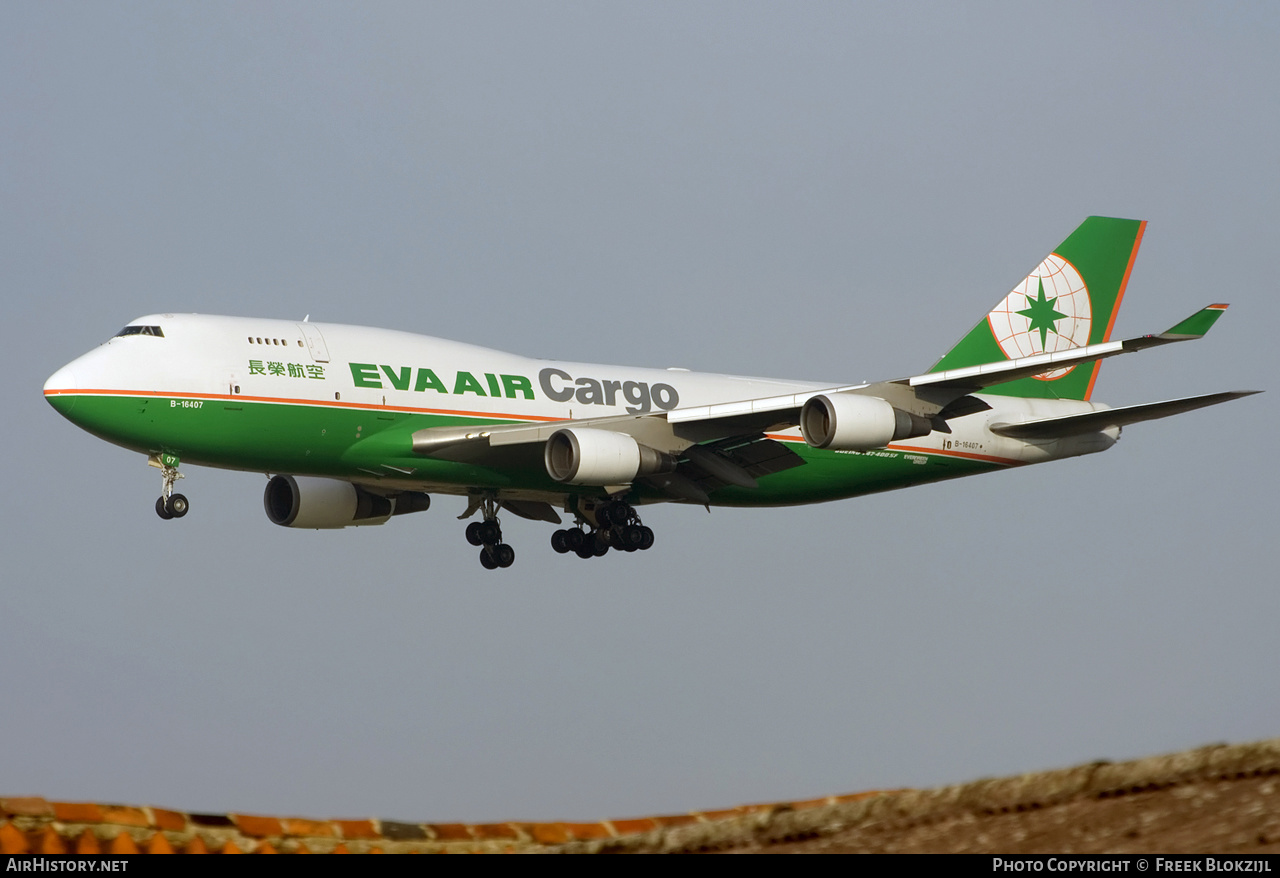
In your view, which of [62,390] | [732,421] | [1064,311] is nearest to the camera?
[62,390]

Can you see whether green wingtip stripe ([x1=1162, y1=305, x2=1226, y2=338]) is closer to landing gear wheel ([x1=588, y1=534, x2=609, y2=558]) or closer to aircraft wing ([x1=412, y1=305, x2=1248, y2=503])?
aircraft wing ([x1=412, y1=305, x2=1248, y2=503])

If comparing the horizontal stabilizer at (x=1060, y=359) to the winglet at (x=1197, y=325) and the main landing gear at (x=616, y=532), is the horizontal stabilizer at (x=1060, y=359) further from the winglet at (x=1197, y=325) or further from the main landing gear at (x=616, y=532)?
the main landing gear at (x=616, y=532)

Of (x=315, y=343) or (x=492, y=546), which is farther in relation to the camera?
(x=492, y=546)

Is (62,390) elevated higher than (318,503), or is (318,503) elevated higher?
(62,390)

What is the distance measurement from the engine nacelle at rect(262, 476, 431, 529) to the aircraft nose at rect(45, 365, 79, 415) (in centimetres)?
801

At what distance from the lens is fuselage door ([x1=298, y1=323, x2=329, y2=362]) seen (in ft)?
114

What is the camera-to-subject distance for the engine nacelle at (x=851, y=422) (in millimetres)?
34469

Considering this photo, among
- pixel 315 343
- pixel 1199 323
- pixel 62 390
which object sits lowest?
pixel 1199 323

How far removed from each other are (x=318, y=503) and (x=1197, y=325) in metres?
21.9

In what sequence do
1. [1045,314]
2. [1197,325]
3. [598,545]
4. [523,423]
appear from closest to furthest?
[1197,325] < [523,423] < [598,545] < [1045,314]

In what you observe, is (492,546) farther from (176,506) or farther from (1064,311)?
(1064,311)

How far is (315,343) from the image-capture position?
34.9 m

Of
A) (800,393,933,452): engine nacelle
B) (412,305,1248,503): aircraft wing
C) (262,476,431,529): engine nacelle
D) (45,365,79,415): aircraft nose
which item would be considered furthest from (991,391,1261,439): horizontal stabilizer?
(45,365,79,415): aircraft nose

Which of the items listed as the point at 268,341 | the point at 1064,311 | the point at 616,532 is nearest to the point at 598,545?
the point at 616,532
